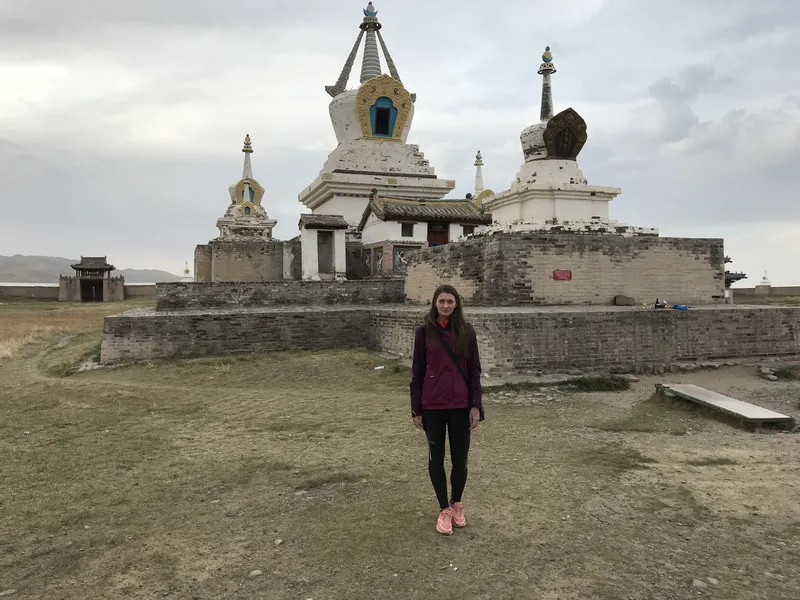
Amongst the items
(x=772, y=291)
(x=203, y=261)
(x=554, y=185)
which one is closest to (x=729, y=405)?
(x=554, y=185)

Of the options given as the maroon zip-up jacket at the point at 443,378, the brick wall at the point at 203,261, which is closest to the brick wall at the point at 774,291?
the brick wall at the point at 203,261

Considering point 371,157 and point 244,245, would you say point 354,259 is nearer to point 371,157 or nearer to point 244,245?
point 244,245

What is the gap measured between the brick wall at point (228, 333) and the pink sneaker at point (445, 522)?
775cm

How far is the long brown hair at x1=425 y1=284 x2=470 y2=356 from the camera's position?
3.08 m

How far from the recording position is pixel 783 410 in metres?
5.72

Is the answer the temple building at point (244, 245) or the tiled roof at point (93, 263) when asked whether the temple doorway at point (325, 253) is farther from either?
the tiled roof at point (93, 263)

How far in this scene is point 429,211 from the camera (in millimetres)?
18125

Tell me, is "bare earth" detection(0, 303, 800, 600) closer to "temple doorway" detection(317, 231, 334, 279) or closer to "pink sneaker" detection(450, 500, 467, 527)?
"pink sneaker" detection(450, 500, 467, 527)

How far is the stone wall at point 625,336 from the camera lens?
6953 millimetres

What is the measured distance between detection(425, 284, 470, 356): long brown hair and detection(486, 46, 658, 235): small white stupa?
22.3ft

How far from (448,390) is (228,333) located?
779 centimetres

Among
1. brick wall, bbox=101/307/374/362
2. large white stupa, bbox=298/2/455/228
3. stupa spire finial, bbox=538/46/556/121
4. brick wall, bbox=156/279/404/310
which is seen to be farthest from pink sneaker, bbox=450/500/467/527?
large white stupa, bbox=298/2/455/228

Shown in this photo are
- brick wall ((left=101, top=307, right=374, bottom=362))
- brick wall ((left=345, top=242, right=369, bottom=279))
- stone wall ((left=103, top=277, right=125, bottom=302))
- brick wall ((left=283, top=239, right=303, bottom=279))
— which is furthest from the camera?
stone wall ((left=103, top=277, right=125, bottom=302))

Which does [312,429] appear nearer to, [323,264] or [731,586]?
[731,586]
